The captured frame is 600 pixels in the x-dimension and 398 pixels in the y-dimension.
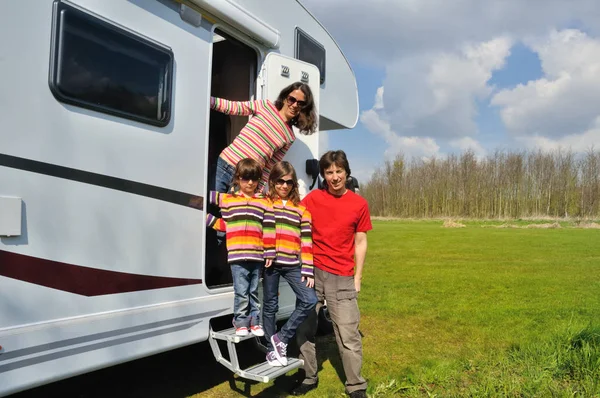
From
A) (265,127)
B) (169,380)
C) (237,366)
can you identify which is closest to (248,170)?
(265,127)

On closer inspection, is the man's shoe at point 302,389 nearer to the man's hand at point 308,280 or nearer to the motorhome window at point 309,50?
the man's hand at point 308,280

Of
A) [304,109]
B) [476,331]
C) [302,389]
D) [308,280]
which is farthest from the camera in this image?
[476,331]

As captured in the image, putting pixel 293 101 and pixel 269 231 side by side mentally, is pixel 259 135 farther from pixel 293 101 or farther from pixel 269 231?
pixel 269 231

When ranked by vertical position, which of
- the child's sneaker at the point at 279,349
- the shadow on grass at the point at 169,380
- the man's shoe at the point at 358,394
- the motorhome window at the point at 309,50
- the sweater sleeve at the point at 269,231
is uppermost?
the motorhome window at the point at 309,50

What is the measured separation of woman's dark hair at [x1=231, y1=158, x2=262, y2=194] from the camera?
3.30m

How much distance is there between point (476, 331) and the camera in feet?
18.7

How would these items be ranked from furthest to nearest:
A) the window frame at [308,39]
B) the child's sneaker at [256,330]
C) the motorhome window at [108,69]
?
1. the window frame at [308,39]
2. the child's sneaker at [256,330]
3. the motorhome window at [108,69]

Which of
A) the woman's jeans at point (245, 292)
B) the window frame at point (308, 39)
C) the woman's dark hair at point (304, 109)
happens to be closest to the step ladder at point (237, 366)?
the woman's jeans at point (245, 292)

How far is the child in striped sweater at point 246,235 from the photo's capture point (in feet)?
10.6

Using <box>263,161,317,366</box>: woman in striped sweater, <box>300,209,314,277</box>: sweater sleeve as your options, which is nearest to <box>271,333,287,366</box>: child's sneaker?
<box>263,161,317,366</box>: woman in striped sweater

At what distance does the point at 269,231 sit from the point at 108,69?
1.46 m

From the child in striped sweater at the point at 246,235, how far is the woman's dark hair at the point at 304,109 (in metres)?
0.70

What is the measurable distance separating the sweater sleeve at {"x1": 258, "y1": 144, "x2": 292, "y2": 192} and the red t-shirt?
42 centimetres

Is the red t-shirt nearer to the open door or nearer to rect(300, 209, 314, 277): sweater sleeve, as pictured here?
rect(300, 209, 314, 277): sweater sleeve
